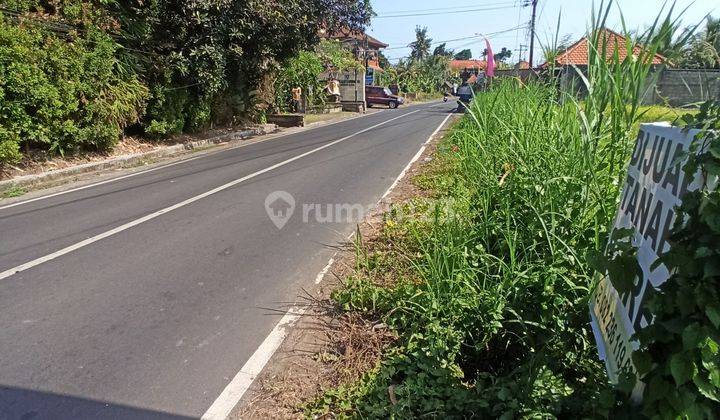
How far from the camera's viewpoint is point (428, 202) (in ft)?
19.5

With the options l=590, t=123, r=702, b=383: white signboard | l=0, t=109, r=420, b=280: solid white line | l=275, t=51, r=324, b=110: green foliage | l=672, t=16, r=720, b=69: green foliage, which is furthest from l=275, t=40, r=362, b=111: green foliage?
l=590, t=123, r=702, b=383: white signboard

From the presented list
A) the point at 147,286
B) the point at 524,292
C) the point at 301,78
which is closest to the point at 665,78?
the point at 524,292

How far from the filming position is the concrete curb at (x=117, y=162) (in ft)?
28.5

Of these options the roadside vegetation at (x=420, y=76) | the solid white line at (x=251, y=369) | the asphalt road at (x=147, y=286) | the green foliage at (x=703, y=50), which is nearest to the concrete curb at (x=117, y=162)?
the asphalt road at (x=147, y=286)

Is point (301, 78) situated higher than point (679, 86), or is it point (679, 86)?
point (679, 86)

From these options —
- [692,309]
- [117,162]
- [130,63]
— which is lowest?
[117,162]

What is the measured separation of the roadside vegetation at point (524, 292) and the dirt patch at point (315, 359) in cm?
9

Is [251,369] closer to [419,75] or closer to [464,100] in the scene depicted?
[464,100]

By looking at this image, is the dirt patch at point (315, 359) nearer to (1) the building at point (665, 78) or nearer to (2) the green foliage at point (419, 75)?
(1) the building at point (665, 78)

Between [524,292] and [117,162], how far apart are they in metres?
10.8

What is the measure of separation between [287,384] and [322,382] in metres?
0.21

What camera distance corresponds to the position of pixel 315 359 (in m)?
3.05

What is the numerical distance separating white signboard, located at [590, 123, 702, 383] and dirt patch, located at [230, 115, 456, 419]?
4.89ft

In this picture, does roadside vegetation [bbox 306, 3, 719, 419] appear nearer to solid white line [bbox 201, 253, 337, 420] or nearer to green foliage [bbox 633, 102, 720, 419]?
green foliage [bbox 633, 102, 720, 419]
